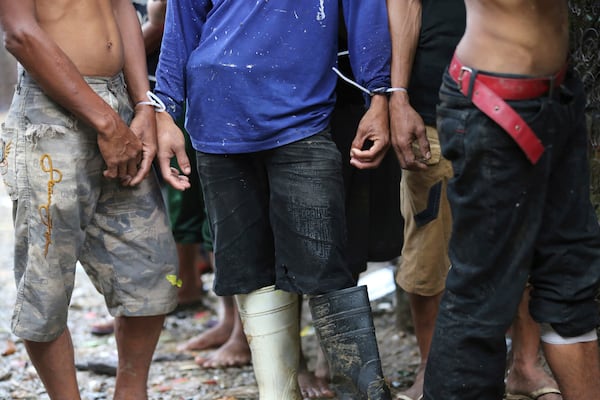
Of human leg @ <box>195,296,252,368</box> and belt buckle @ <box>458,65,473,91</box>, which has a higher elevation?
belt buckle @ <box>458,65,473,91</box>

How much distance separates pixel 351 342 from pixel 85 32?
4.53 ft

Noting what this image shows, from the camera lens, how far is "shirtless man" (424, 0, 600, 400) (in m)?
2.37

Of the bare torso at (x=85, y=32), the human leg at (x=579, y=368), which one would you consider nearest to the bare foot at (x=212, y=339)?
the bare torso at (x=85, y=32)

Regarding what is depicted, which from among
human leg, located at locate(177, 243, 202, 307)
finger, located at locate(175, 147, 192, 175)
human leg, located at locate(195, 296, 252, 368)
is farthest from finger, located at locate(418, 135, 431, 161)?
human leg, located at locate(177, 243, 202, 307)

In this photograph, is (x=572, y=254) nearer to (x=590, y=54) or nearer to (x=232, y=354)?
(x=590, y=54)

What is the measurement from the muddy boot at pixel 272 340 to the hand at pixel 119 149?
0.62 m

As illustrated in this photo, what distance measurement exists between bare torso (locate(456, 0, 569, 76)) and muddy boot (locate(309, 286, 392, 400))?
89cm

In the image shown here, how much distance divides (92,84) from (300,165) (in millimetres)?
774

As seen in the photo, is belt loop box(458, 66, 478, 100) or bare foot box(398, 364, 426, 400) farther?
bare foot box(398, 364, 426, 400)

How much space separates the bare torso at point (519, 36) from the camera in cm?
234

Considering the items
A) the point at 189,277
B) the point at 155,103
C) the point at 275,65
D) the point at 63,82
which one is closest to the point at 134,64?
the point at 155,103

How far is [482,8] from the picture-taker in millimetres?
2395

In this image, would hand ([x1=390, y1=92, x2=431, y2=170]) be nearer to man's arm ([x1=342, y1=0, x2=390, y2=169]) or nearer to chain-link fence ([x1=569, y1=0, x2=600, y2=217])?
man's arm ([x1=342, y1=0, x2=390, y2=169])

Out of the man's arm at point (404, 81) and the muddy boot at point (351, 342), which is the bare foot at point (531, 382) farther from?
the man's arm at point (404, 81)
